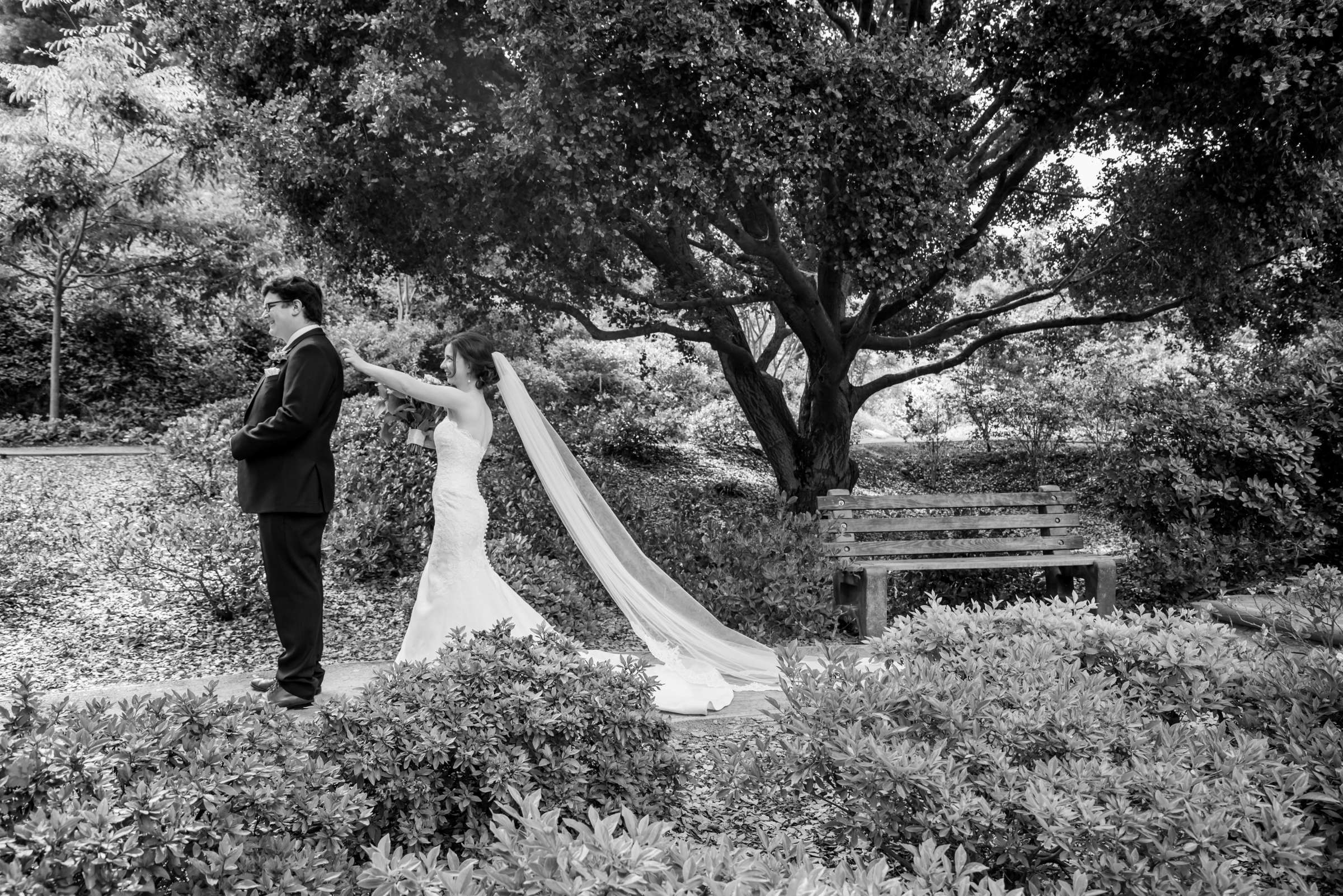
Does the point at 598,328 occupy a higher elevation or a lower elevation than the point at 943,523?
→ higher

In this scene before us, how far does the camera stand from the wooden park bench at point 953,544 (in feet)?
21.5

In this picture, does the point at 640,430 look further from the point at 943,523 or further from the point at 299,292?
the point at 299,292

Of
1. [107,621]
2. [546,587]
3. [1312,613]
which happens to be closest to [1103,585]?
[1312,613]

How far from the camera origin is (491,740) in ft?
8.84

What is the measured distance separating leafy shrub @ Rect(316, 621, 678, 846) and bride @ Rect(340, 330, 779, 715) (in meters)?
1.47

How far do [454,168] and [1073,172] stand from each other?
7000 mm

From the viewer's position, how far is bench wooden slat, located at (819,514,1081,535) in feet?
21.9

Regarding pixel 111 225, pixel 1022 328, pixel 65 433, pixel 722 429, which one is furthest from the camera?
pixel 722 429

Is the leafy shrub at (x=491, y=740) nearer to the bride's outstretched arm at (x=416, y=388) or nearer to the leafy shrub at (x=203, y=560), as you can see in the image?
the bride's outstretched arm at (x=416, y=388)

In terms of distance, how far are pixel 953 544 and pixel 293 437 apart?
4.79 m

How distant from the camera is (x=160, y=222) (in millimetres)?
15016

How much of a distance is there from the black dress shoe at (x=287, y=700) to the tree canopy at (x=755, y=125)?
3258mm

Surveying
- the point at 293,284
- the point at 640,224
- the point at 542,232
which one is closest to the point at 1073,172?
the point at 640,224

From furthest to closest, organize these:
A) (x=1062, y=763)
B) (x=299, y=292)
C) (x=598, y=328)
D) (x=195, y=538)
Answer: (x=598, y=328), (x=195, y=538), (x=299, y=292), (x=1062, y=763)
